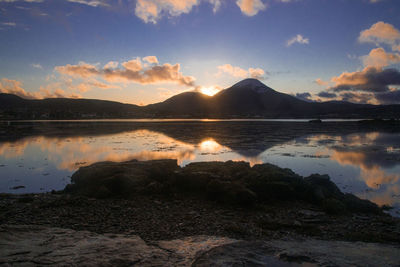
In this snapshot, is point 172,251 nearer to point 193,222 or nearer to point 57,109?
point 193,222

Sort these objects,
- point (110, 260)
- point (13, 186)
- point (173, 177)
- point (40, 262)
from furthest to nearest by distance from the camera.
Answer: point (13, 186)
point (173, 177)
point (110, 260)
point (40, 262)

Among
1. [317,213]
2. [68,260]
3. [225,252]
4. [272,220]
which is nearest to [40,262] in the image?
[68,260]

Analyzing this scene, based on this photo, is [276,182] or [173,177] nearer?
[276,182]

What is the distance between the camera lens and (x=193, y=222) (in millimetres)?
7961

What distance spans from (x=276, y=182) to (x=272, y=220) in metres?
2.83

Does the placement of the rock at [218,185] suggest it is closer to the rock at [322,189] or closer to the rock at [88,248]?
the rock at [322,189]

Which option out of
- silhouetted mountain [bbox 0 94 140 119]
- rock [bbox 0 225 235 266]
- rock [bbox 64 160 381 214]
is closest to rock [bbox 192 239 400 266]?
rock [bbox 0 225 235 266]

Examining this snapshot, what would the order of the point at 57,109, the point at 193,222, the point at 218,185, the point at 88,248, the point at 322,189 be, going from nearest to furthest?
the point at 88,248 → the point at 193,222 → the point at 218,185 → the point at 322,189 → the point at 57,109

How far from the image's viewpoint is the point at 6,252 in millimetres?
4910

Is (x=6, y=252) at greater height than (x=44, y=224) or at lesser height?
greater

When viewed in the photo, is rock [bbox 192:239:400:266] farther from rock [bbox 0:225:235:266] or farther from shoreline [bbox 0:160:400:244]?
shoreline [bbox 0:160:400:244]

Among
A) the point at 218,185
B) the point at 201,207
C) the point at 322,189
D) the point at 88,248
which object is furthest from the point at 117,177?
the point at 322,189

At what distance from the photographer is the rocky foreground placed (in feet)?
17.7

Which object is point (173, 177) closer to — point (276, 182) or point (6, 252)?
point (276, 182)
